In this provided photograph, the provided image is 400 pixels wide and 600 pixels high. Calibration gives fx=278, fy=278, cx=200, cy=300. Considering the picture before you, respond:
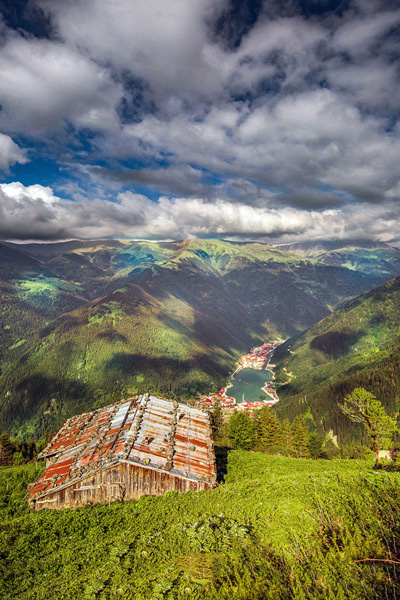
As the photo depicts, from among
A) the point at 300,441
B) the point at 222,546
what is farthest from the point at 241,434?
the point at 222,546

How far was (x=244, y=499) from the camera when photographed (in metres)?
21.5

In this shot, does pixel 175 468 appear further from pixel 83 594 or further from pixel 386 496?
pixel 386 496

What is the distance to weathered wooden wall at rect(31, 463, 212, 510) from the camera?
25578mm

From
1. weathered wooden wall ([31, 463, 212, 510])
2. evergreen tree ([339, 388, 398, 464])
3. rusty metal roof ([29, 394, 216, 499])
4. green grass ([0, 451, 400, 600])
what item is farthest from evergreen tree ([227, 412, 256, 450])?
green grass ([0, 451, 400, 600])

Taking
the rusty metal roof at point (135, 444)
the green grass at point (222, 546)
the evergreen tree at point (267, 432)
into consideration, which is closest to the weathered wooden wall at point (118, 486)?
the rusty metal roof at point (135, 444)

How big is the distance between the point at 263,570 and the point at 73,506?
70.7 feet

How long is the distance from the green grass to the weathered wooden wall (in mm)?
1399

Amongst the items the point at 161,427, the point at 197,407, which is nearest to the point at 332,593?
the point at 161,427

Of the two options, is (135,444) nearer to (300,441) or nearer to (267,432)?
(267,432)

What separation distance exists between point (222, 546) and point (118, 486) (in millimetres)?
15376

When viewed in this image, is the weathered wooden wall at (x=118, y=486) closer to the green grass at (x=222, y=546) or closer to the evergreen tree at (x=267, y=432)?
the green grass at (x=222, y=546)

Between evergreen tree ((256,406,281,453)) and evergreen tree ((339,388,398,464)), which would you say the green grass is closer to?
Answer: evergreen tree ((339,388,398,464))

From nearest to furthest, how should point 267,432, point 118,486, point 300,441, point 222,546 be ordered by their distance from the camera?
point 222,546 → point 118,486 → point 300,441 → point 267,432

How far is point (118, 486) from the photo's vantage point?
26.1m
